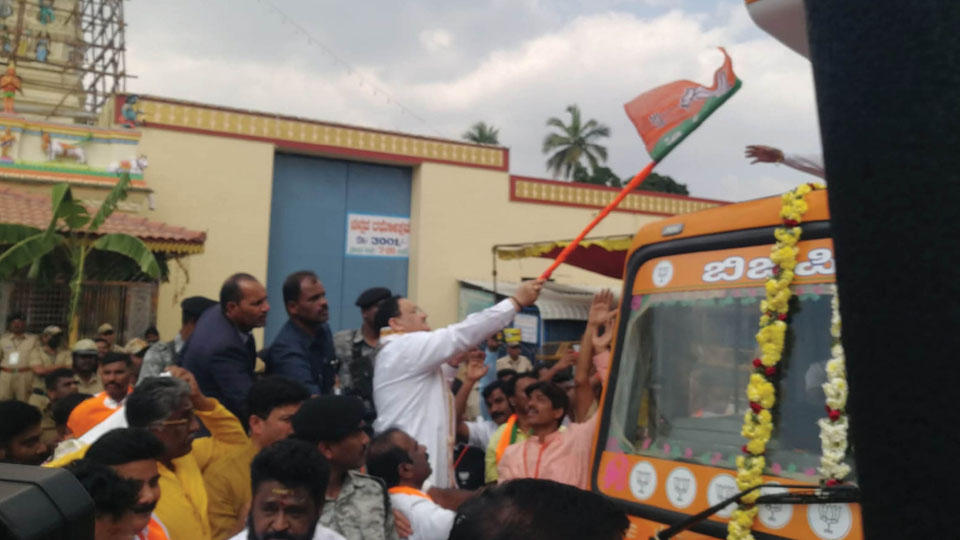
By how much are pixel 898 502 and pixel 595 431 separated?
9.02 ft

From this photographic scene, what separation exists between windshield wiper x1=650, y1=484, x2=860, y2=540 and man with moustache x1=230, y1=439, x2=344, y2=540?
1.13 m

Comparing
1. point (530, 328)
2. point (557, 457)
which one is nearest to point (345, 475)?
point (557, 457)

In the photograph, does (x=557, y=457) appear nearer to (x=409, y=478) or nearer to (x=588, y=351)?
(x=588, y=351)

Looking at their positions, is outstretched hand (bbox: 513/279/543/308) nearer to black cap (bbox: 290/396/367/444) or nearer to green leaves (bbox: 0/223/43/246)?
black cap (bbox: 290/396/367/444)

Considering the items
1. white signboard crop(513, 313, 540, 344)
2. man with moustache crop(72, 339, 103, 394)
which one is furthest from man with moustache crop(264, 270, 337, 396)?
white signboard crop(513, 313, 540, 344)

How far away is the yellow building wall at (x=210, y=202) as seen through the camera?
12.4 meters

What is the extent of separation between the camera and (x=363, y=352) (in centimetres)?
499

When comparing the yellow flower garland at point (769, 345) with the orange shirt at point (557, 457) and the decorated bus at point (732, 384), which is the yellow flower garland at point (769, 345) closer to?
the decorated bus at point (732, 384)

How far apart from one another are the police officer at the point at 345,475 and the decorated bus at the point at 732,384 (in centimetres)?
92

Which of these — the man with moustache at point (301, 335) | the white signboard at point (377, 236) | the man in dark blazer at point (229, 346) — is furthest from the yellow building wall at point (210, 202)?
the man in dark blazer at point (229, 346)

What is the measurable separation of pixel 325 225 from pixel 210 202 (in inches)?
85.9

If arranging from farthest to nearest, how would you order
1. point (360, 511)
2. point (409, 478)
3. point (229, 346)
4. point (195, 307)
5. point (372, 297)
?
point (372, 297), point (195, 307), point (229, 346), point (409, 478), point (360, 511)

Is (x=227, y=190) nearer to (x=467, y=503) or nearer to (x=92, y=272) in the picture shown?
(x=92, y=272)

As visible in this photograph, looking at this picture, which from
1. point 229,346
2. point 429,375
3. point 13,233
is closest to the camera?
point 229,346
